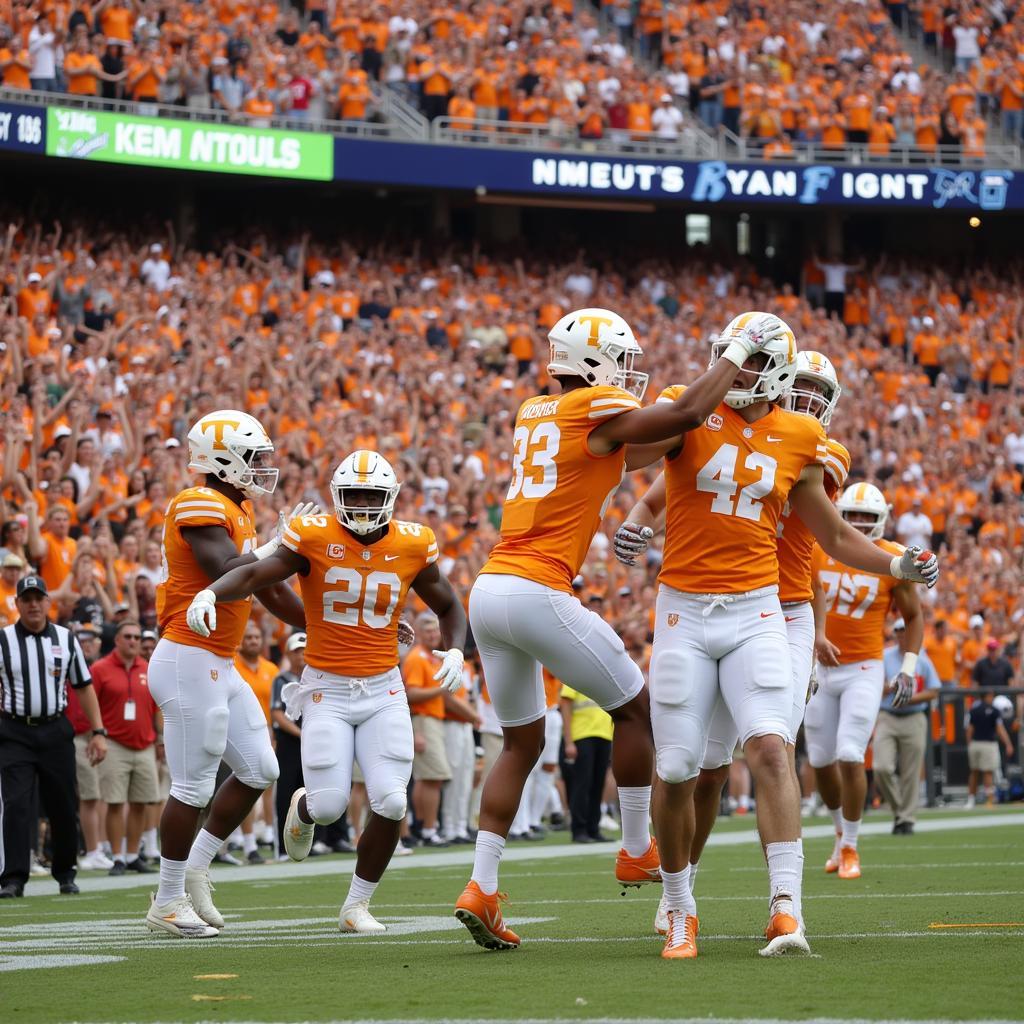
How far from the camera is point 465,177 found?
86.8 ft

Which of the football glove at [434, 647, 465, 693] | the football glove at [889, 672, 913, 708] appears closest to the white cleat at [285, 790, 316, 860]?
the football glove at [434, 647, 465, 693]

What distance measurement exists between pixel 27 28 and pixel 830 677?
15362 mm

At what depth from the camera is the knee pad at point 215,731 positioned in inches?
305

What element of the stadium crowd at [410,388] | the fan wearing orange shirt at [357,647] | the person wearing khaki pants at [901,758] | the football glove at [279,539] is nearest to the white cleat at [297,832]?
the fan wearing orange shirt at [357,647]

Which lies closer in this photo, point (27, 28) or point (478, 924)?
point (478, 924)

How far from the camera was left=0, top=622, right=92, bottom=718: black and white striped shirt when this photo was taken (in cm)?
1051

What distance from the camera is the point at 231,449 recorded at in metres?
8.01

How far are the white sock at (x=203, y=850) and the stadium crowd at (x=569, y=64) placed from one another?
16.2 m

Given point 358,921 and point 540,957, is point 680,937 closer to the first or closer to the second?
point 540,957

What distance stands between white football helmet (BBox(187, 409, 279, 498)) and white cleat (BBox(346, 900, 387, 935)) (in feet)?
5.99

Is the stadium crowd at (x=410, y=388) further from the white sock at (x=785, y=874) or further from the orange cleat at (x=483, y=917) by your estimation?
the white sock at (x=785, y=874)

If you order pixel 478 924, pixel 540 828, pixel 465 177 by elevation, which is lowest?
pixel 540 828

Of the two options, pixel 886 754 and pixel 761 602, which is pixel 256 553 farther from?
pixel 886 754

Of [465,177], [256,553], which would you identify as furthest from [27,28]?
[256,553]
